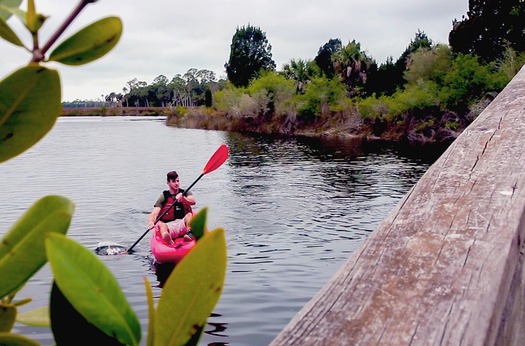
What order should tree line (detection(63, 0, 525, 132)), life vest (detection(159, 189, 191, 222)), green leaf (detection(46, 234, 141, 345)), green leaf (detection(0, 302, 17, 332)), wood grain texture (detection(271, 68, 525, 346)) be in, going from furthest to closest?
tree line (detection(63, 0, 525, 132)) < life vest (detection(159, 189, 191, 222)) < wood grain texture (detection(271, 68, 525, 346)) < green leaf (detection(0, 302, 17, 332)) < green leaf (detection(46, 234, 141, 345))

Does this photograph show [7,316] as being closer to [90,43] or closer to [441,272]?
[90,43]

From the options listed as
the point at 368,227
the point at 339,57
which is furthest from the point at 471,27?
the point at 368,227

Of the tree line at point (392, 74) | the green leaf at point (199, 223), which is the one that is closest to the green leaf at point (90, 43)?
the green leaf at point (199, 223)

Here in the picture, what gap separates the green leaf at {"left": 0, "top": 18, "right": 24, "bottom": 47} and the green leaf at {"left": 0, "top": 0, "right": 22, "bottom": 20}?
29 mm

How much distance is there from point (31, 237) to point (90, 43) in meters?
0.11

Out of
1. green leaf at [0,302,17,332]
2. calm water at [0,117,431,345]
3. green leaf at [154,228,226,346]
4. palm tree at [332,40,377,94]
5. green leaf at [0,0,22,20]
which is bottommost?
calm water at [0,117,431,345]

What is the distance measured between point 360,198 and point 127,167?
14071 millimetres

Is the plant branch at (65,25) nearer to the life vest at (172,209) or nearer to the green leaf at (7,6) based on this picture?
the green leaf at (7,6)

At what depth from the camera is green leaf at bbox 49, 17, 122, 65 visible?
1.06ft

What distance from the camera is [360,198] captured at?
61.4ft

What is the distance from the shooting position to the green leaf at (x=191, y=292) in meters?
0.31

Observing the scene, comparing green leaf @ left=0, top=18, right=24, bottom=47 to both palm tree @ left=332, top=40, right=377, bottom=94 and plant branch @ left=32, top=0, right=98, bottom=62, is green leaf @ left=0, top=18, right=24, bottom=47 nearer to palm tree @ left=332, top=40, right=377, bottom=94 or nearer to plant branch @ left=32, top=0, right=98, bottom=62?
plant branch @ left=32, top=0, right=98, bottom=62

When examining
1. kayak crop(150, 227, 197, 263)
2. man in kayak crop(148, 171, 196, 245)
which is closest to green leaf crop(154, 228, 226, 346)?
kayak crop(150, 227, 197, 263)

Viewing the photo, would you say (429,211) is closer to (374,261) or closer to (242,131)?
(374,261)
